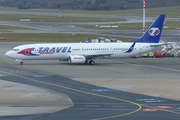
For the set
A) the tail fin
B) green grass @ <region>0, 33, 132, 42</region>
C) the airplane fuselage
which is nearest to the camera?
the airplane fuselage

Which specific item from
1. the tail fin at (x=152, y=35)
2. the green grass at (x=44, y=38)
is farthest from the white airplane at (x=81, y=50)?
the green grass at (x=44, y=38)

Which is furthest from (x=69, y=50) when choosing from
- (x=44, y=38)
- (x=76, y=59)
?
(x=44, y=38)

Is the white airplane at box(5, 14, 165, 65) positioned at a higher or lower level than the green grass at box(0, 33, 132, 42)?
lower

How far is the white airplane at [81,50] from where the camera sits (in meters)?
59.9

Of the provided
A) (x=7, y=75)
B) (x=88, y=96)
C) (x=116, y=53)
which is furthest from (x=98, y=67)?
(x=88, y=96)

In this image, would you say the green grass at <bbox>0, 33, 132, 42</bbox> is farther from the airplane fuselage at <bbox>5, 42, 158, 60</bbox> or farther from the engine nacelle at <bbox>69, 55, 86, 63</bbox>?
the engine nacelle at <bbox>69, 55, 86, 63</bbox>

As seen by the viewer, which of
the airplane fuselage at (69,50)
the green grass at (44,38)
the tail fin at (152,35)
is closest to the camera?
the airplane fuselage at (69,50)

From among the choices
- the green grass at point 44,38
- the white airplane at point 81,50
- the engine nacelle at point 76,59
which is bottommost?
the engine nacelle at point 76,59

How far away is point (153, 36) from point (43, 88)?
27.4m

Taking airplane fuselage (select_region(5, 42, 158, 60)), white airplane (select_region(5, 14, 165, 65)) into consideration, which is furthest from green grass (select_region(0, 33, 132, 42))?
airplane fuselage (select_region(5, 42, 158, 60))

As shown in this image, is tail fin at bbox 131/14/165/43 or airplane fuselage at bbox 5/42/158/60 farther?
tail fin at bbox 131/14/165/43

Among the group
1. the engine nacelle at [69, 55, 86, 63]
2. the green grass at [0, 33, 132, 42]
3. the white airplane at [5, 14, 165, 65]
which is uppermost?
the green grass at [0, 33, 132, 42]

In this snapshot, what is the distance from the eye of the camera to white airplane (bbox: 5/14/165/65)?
196ft

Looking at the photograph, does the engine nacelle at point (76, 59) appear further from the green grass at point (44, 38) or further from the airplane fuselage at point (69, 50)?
the green grass at point (44, 38)
